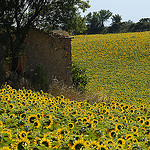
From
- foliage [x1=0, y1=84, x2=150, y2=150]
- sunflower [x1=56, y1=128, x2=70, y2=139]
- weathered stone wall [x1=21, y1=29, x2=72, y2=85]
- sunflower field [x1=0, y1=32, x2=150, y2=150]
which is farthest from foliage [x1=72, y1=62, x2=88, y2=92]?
sunflower [x1=56, y1=128, x2=70, y2=139]

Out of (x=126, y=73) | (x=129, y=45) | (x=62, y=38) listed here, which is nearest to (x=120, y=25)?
(x=129, y=45)

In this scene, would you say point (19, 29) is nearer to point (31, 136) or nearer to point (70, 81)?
point (70, 81)

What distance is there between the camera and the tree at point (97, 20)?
8275cm

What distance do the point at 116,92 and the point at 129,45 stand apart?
19930mm

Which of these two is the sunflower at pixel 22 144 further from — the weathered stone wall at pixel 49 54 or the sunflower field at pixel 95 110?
the weathered stone wall at pixel 49 54

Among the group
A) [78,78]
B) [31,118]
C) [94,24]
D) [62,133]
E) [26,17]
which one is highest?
[94,24]

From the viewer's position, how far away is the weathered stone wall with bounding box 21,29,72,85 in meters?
14.8

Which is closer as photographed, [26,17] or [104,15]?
[26,17]

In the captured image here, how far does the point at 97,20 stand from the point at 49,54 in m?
74.7

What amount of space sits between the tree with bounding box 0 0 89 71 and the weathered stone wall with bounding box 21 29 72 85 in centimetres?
77

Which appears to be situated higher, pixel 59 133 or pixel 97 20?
pixel 97 20

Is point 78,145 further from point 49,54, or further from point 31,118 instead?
point 49,54

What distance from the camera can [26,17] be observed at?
564 inches

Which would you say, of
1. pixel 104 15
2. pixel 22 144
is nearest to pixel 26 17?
pixel 22 144
